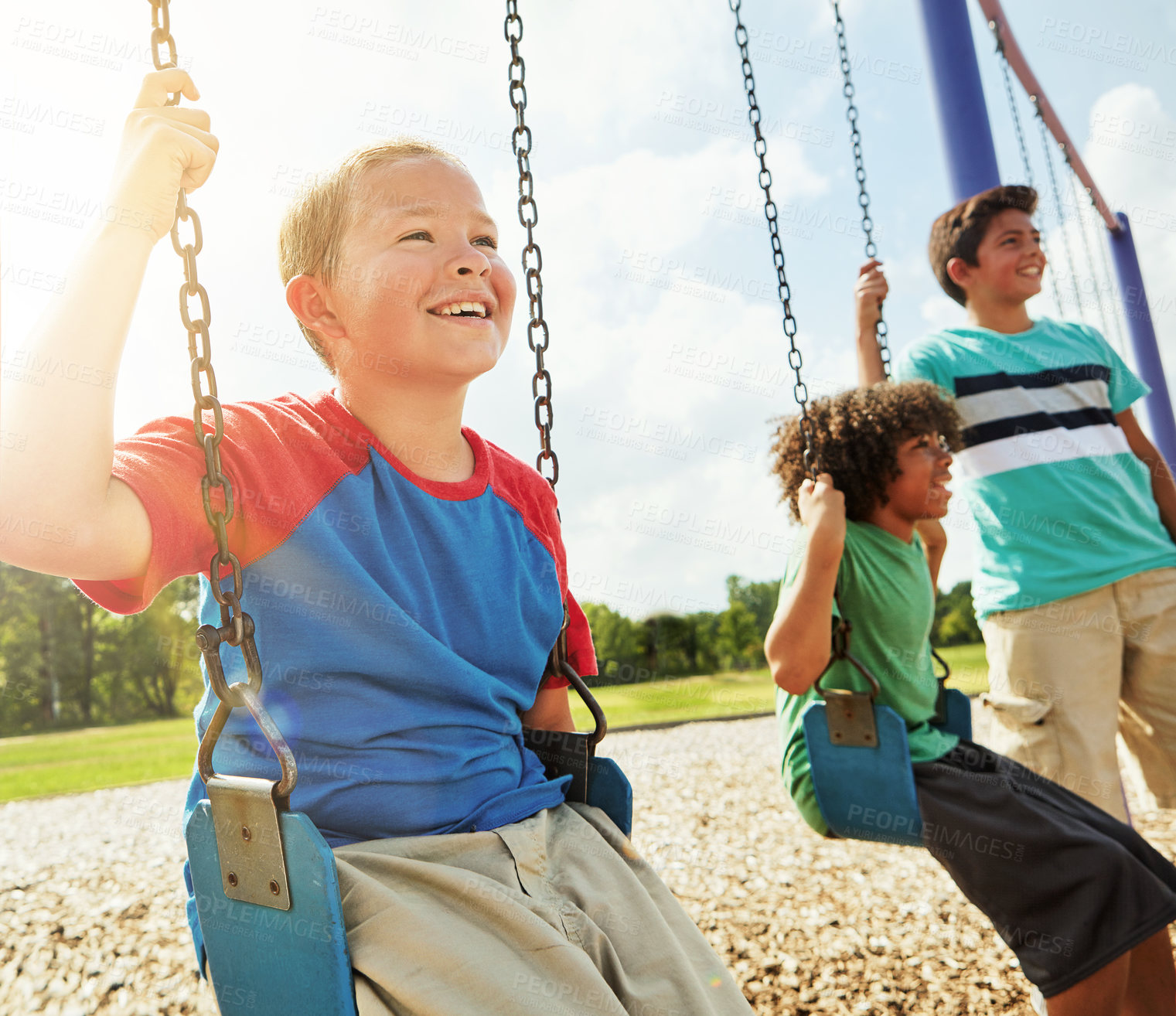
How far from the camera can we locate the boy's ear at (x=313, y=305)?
143cm

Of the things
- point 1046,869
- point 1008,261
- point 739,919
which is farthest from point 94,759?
point 1046,869

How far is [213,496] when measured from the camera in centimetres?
102

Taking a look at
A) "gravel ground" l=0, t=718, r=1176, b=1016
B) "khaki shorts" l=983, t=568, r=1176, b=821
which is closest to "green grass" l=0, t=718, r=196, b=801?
"gravel ground" l=0, t=718, r=1176, b=1016

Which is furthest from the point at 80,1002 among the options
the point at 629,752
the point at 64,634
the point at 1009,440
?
the point at 64,634

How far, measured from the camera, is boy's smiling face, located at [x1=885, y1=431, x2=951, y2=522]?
2316mm

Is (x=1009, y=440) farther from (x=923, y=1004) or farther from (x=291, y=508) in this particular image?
(x=291, y=508)

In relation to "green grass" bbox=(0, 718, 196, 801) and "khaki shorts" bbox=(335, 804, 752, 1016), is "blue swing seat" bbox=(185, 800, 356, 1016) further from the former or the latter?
"green grass" bbox=(0, 718, 196, 801)

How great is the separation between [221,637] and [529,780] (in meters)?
0.53

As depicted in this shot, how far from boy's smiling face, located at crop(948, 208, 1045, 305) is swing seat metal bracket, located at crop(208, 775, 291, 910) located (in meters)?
2.85

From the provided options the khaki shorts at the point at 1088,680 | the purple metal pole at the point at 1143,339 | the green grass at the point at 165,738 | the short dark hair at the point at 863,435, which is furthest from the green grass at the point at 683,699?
the short dark hair at the point at 863,435

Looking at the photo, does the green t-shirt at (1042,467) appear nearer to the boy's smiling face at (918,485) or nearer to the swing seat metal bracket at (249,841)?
the boy's smiling face at (918,485)

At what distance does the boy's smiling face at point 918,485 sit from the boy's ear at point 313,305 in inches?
60.6

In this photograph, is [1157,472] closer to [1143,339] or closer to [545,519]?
[545,519]

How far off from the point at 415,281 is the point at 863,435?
1471 millimetres
